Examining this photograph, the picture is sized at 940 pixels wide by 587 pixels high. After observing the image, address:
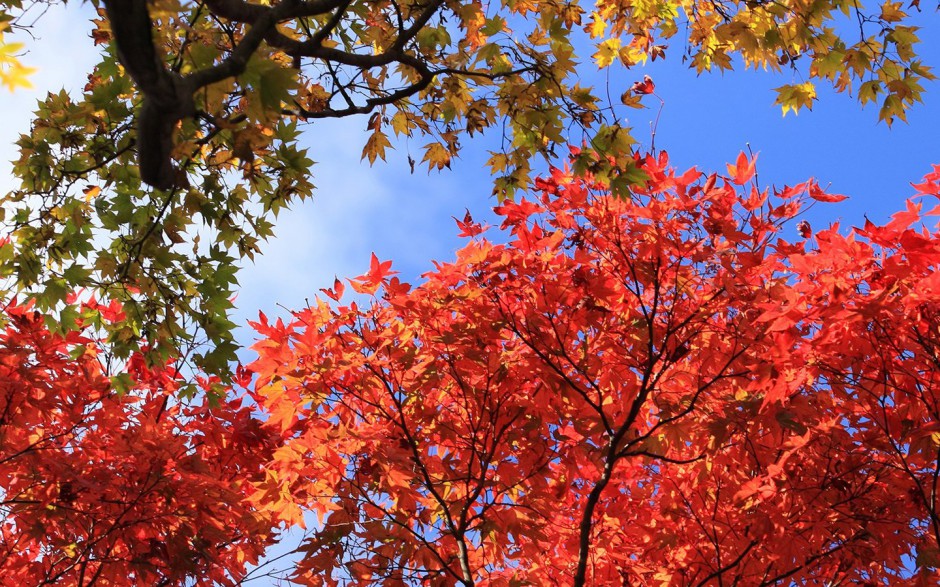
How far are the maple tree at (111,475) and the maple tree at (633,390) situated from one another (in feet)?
2.49

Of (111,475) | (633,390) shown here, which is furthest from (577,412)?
(111,475)

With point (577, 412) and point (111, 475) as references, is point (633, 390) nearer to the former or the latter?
point (577, 412)

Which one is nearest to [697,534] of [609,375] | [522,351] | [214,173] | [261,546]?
[609,375]

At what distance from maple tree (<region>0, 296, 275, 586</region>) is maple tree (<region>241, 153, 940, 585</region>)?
0.76 metres

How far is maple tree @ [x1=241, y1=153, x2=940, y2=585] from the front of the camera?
455 cm

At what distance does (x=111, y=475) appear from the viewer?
5188 millimetres

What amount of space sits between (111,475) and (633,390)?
3656mm

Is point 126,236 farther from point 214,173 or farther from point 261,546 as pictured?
point 261,546

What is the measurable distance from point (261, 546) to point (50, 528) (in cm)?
156

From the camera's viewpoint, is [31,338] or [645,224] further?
[31,338]

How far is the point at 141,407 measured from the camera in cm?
602

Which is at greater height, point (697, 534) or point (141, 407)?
point (141, 407)

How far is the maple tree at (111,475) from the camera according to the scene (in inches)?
199

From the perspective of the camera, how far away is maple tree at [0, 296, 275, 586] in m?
5.06
